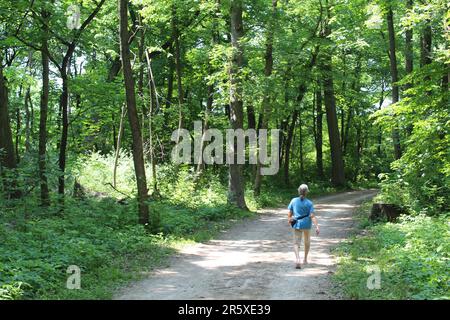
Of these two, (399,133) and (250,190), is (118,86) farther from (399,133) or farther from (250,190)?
(399,133)

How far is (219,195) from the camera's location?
2081 cm

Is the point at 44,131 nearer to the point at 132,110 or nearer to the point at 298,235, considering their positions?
the point at 132,110

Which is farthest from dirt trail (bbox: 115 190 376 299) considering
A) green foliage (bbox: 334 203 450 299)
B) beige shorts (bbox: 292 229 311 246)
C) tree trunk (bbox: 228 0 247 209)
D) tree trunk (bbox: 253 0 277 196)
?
tree trunk (bbox: 253 0 277 196)

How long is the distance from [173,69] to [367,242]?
67.3 ft

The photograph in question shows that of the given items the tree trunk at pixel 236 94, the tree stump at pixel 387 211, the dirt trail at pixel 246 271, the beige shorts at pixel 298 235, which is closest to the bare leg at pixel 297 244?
the beige shorts at pixel 298 235

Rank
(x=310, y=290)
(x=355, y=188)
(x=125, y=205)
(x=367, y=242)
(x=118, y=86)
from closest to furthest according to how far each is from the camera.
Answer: (x=310, y=290), (x=367, y=242), (x=125, y=205), (x=118, y=86), (x=355, y=188)

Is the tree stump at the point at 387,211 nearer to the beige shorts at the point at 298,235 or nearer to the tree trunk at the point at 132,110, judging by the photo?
the beige shorts at the point at 298,235

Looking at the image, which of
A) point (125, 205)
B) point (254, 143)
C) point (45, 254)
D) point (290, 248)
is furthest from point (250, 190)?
point (45, 254)

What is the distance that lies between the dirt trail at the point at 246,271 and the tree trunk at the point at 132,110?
2.21m

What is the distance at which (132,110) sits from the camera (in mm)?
13391

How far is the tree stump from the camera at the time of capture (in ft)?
50.1

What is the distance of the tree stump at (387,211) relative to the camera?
15.3 m

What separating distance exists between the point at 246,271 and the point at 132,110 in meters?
6.17
